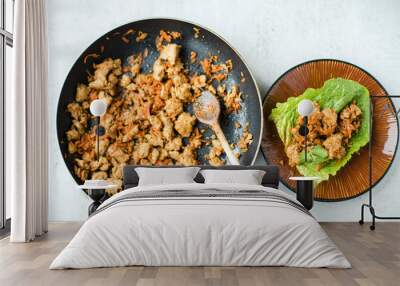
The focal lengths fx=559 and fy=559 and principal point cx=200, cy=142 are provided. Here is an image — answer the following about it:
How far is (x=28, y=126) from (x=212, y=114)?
6.77ft

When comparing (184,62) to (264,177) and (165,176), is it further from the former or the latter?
(264,177)

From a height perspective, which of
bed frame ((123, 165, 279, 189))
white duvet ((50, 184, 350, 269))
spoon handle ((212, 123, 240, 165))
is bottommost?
white duvet ((50, 184, 350, 269))

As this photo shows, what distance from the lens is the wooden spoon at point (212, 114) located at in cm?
637

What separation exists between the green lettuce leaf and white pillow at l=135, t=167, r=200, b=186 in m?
1.22

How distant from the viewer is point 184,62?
21.6 ft

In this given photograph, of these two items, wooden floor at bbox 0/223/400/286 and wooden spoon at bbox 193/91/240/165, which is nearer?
wooden floor at bbox 0/223/400/286

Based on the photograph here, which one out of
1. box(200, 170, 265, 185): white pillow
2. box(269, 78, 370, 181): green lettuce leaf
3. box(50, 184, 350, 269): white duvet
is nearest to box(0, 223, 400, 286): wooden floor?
box(50, 184, 350, 269): white duvet

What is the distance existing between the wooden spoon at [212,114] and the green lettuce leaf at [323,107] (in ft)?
2.00

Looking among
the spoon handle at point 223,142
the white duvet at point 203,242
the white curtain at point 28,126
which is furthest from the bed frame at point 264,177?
the white duvet at point 203,242

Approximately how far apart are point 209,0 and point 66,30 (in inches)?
68.5

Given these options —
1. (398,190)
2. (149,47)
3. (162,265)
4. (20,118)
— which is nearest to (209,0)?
(149,47)

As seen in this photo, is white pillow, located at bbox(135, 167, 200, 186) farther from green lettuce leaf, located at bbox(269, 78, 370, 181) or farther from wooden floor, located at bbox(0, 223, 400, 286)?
wooden floor, located at bbox(0, 223, 400, 286)

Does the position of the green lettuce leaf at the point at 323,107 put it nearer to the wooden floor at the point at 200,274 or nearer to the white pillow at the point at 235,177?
the white pillow at the point at 235,177

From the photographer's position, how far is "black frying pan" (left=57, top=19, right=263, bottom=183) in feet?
20.8
